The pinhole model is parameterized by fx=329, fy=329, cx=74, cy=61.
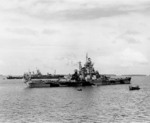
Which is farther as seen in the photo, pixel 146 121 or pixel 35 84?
pixel 35 84

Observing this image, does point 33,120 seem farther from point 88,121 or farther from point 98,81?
point 98,81

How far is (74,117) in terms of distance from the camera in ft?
199

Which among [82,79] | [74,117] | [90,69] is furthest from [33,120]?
[90,69]

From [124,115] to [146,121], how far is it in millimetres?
7344

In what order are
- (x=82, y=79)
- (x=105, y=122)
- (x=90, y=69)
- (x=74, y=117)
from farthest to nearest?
1. (x=90, y=69)
2. (x=82, y=79)
3. (x=74, y=117)
4. (x=105, y=122)

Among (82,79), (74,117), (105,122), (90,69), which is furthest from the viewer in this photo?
(90,69)

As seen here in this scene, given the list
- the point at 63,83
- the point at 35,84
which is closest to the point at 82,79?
the point at 63,83

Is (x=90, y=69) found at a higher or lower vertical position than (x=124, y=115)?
higher

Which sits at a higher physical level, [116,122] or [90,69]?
[90,69]

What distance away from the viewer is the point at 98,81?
190625mm

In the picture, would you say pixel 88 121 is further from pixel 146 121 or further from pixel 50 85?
pixel 50 85

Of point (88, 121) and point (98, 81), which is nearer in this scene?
point (88, 121)

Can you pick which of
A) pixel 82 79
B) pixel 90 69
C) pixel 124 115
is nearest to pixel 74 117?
pixel 124 115

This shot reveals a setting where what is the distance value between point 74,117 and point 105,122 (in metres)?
8.37
